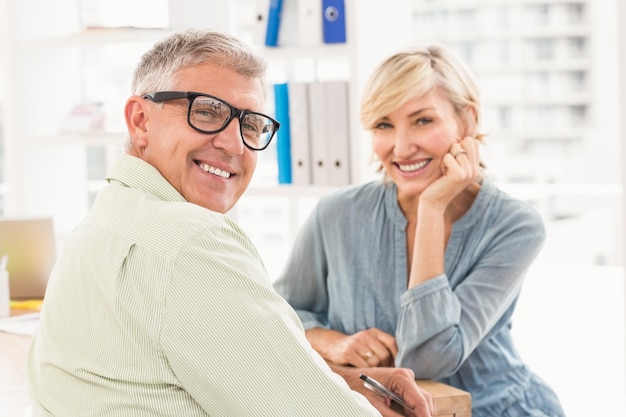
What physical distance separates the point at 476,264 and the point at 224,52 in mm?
910

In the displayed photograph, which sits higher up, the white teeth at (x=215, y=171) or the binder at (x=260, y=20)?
the binder at (x=260, y=20)

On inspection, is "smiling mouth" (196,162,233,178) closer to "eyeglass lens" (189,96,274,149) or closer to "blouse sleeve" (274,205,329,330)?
"eyeglass lens" (189,96,274,149)

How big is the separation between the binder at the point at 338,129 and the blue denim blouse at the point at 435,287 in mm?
705

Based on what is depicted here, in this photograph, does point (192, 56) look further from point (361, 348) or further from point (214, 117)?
point (361, 348)

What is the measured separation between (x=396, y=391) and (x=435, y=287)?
36 cm

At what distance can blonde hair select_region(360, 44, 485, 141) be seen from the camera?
2.04m

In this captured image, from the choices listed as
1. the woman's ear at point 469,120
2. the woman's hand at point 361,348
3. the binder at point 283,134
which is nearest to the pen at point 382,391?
the woman's hand at point 361,348

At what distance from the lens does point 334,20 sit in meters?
2.92

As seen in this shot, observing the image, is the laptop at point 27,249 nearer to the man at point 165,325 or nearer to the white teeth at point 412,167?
the white teeth at point 412,167

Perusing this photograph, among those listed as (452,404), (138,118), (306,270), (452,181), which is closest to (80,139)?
(306,270)

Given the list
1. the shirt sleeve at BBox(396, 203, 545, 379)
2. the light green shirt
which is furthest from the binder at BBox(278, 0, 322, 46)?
the light green shirt

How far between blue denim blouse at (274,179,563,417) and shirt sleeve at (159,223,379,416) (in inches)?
31.4

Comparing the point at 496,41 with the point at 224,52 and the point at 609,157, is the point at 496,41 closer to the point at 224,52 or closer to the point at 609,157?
the point at 609,157

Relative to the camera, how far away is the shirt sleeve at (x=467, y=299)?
6.14ft
